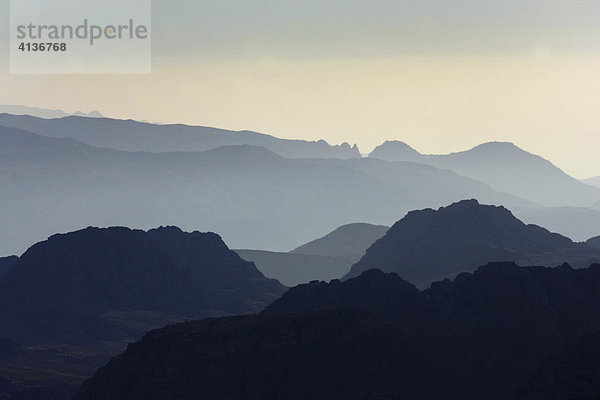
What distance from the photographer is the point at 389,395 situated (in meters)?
196

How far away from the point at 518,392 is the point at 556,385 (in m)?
10.7

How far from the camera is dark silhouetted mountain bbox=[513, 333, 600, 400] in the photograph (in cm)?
18462

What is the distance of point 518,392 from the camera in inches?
7805

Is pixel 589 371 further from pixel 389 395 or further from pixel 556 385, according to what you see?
pixel 389 395

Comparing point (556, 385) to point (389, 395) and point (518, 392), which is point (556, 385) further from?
point (389, 395)

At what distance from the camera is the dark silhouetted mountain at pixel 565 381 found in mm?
184625

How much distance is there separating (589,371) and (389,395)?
1283 inches

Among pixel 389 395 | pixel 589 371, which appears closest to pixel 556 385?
pixel 589 371

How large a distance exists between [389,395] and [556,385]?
2710 centimetres

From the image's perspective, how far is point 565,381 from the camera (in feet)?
621

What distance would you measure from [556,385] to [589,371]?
7.00 meters

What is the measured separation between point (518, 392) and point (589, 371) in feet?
42.2

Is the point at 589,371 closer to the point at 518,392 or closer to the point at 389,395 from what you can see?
the point at 518,392

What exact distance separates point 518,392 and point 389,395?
71.7 ft
